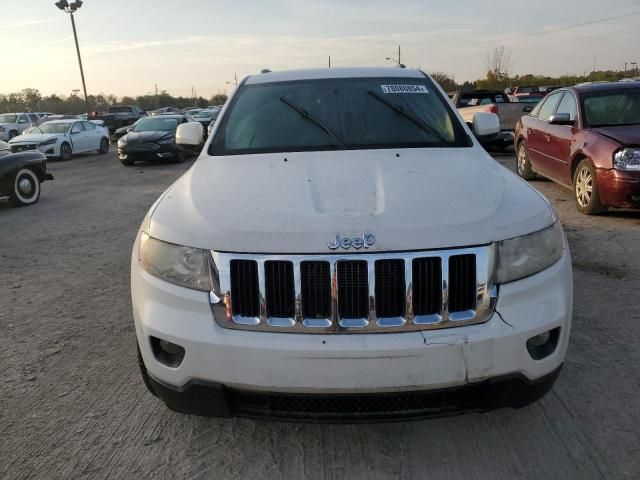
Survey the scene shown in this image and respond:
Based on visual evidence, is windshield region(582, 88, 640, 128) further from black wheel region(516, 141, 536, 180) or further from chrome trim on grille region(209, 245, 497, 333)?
chrome trim on grille region(209, 245, 497, 333)

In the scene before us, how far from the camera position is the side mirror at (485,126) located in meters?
3.97

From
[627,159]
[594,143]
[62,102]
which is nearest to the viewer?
[627,159]

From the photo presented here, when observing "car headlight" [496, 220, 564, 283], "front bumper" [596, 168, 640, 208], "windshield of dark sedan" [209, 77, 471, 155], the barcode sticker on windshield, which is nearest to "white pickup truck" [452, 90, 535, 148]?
"front bumper" [596, 168, 640, 208]

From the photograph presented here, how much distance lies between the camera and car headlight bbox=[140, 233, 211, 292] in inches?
87.0

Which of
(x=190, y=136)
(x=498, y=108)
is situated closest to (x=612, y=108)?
(x=190, y=136)

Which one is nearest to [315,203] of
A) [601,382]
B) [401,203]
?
[401,203]

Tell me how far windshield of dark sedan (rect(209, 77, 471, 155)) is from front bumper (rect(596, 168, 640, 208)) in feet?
11.8

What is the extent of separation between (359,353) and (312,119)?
1.92 meters

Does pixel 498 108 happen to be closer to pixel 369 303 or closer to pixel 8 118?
pixel 369 303

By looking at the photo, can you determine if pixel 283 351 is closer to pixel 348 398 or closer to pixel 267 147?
pixel 348 398

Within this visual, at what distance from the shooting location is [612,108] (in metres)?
7.16

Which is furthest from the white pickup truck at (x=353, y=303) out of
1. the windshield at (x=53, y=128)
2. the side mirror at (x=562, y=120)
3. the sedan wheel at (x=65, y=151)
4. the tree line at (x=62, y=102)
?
the tree line at (x=62, y=102)

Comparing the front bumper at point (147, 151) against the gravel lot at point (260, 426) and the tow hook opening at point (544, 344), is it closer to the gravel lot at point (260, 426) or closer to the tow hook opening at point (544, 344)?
the gravel lot at point (260, 426)

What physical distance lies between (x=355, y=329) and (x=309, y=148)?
1.48m
